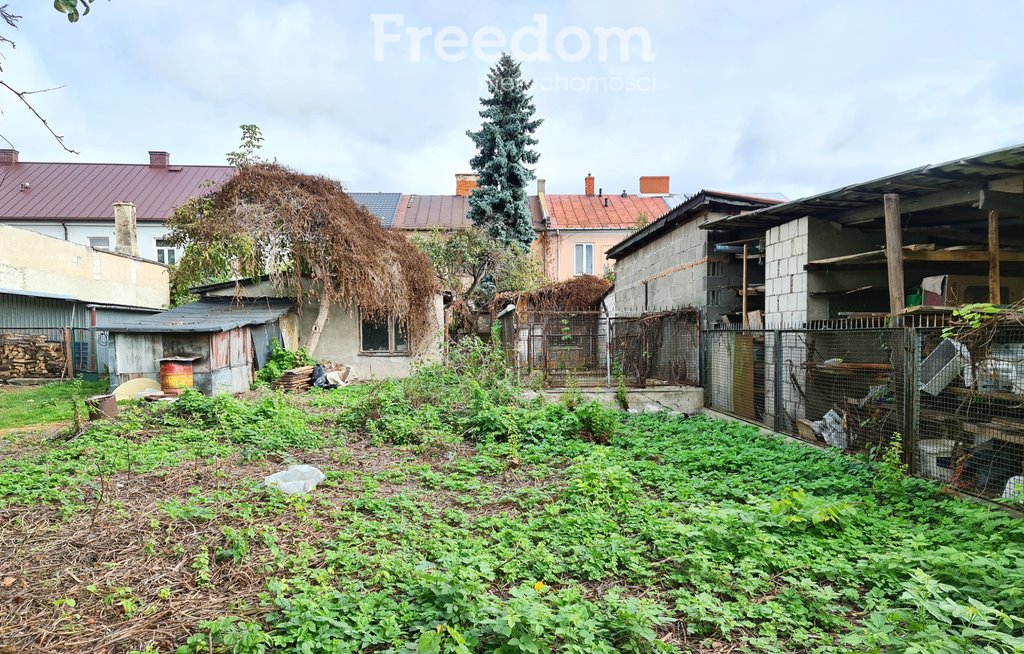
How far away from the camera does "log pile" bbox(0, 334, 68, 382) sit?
15203mm

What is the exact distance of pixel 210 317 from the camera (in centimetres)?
1302

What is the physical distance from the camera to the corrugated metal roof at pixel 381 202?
29.1 m

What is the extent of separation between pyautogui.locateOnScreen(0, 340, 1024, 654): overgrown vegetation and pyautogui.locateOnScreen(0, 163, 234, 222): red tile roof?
993 inches

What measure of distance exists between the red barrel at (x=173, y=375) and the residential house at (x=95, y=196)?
17581 mm

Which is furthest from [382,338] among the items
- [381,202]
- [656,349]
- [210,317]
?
[381,202]

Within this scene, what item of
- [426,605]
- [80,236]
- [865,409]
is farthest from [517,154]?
[80,236]

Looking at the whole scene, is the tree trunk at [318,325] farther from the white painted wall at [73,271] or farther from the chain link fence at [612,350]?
the white painted wall at [73,271]

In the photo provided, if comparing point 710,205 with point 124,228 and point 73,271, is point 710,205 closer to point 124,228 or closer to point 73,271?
point 73,271

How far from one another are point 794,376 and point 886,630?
17.5 feet

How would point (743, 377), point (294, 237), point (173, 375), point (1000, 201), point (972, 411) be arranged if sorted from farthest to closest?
point (294, 237)
point (173, 375)
point (743, 377)
point (1000, 201)
point (972, 411)

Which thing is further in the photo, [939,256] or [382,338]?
[382,338]

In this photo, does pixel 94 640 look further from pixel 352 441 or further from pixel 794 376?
pixel 794 376

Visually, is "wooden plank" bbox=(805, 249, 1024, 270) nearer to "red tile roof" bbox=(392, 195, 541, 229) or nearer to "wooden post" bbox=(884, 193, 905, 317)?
"wooden post" bbox=(884, 193, 905, 317)

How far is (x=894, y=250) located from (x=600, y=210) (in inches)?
880
